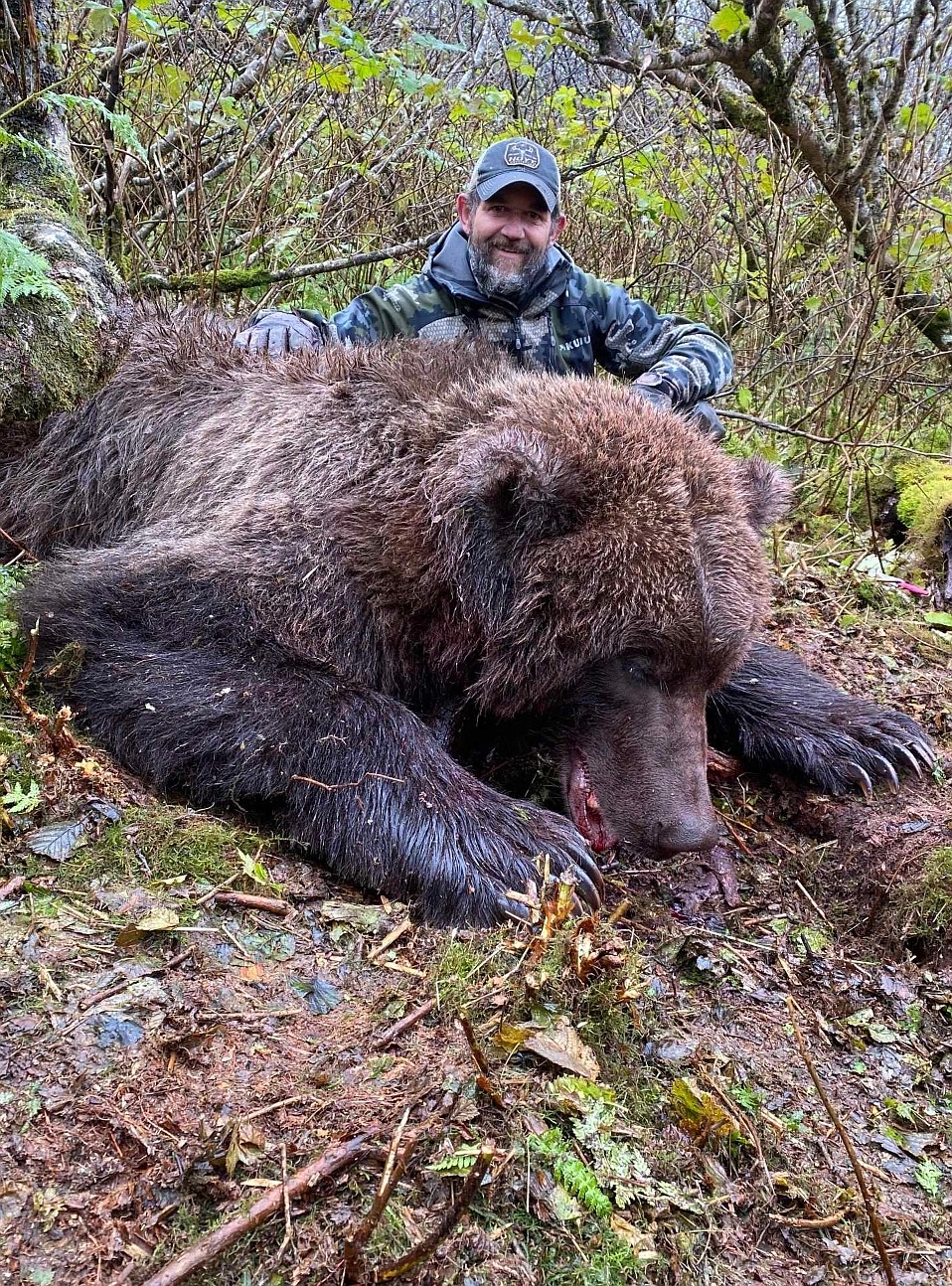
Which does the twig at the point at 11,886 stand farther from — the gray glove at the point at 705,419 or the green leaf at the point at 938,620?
the green leaf at the point at 938,620

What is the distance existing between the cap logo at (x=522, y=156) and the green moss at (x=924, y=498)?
3569 mm

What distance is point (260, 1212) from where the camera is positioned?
180 centimetres

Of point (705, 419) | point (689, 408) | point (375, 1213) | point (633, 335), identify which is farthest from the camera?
point (633, 335)

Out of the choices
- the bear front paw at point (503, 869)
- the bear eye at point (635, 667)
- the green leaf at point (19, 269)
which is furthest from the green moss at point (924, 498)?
the green leaf at point (19, 269)

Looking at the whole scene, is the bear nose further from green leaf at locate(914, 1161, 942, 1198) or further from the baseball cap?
the baseball cap

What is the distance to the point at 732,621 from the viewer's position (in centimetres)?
338

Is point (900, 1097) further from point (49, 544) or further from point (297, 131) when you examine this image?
point (297, 131)

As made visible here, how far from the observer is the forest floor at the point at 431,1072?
1843mm

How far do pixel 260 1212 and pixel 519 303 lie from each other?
17.2 feet

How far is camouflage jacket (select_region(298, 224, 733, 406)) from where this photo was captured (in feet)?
19.6

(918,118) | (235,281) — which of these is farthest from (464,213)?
(918,118)

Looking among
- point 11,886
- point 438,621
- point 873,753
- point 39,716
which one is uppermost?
point 438,621

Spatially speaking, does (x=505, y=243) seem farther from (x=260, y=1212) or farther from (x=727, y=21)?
(x=260, y=1212)

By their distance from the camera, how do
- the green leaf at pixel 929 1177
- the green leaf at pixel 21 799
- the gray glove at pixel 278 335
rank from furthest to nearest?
1. the gray glove at pixel 278 335
2. the green leaf at pixel 21 799
3. the green leaf at pixel 929 1177
